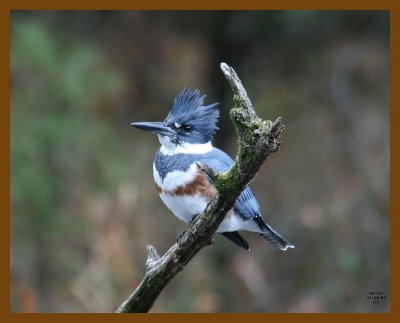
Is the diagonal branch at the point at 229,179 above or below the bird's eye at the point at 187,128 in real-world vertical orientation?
below

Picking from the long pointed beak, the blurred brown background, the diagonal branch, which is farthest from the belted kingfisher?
the blurred brown background

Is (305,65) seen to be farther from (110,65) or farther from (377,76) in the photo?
(110,65)

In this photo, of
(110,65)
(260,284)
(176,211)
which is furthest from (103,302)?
(110,65)

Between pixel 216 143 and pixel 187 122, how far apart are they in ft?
10.9

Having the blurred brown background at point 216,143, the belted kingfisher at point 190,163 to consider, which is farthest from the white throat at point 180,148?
the blurred brown background at point 216,143

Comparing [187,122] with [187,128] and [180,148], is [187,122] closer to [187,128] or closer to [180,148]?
[187,128]

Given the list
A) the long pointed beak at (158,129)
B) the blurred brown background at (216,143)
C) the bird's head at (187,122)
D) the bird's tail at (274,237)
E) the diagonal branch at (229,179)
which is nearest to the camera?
the diagonal branch at (229,179)

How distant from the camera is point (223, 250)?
259 inches

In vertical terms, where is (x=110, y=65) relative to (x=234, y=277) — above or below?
above

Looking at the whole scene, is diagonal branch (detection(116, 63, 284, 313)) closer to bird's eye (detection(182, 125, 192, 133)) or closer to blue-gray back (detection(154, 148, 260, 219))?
blue-gray back (detection(154, 148, 260, 219))

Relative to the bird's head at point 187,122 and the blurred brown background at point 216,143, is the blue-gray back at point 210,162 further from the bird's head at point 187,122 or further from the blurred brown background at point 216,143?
the blurred brown background at point 216,143

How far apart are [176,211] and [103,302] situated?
209cm

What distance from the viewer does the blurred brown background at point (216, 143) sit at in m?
5.82

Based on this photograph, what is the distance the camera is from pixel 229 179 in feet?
8.47
